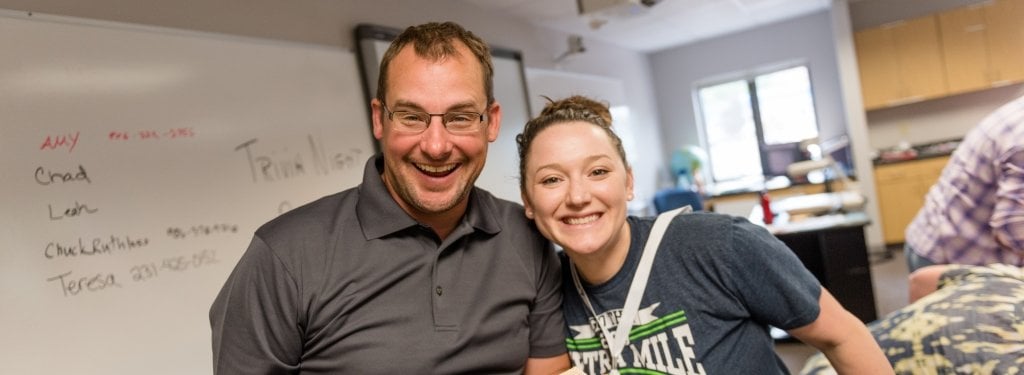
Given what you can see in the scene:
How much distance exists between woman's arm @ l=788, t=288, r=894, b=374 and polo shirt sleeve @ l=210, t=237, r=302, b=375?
1017 mm

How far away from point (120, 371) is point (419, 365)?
4.73 ft

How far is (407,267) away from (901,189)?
6.25m

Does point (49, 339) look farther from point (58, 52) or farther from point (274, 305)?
point (274, 305)

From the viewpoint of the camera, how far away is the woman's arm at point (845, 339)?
1.27 m

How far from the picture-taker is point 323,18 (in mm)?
3236

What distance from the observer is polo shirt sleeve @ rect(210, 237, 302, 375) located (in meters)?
1.14

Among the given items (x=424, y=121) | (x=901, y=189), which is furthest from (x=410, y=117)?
(x=901, y=189)

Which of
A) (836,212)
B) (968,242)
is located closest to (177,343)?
(968,242)

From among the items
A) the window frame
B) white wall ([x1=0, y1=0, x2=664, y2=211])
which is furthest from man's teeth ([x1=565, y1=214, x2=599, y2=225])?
the window frame

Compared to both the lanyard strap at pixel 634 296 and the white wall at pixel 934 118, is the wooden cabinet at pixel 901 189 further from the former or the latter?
the lanyard strap at pixel 634 296

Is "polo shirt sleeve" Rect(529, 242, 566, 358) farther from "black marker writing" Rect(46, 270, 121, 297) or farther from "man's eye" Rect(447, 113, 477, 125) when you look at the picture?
"black marker writing" Rect(46, 270, 121, 297)

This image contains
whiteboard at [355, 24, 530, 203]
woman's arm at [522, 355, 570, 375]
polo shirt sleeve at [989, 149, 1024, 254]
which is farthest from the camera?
whiteboard at [355, 24, 530, 203]

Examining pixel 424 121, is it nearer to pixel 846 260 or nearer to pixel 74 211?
pixel 74 211

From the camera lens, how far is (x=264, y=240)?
1.21 m
